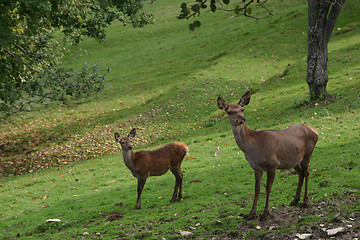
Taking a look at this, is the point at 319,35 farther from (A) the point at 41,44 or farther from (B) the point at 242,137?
(A) the point at 41,44

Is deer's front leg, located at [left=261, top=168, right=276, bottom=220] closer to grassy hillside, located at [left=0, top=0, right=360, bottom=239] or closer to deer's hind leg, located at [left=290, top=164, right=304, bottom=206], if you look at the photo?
grassy hillside, located at [left=0, top=0, right=360, bottom=239]

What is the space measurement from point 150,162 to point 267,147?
15.3ft

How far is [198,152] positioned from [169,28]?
130 feet

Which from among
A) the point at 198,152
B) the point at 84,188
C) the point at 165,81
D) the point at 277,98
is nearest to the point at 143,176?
the point at 84,188

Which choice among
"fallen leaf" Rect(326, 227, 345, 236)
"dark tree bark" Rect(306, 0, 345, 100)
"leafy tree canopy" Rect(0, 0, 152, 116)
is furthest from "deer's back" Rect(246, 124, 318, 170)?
"dark tree bark" Rect(306, 0, 345, 100)

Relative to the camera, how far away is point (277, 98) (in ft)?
93.0

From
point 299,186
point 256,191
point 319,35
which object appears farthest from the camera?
point 319,35

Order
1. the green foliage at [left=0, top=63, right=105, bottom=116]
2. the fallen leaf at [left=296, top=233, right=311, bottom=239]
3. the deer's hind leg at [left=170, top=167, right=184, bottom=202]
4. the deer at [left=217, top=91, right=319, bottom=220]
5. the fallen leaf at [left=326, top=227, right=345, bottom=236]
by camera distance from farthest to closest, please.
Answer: the green foliage at [left=0, top=63, right=105, bottom=116]
the deer's hind leg at [left=170, top=167, right=184, bottom=202]
the deer at [left=217, top=91, right=319, bottom=220]
the fallen leaf at [left=296, top=233, right=311, bottom=239]
the fallen leaf at [left=326, top=227, right=345, bottom=236]

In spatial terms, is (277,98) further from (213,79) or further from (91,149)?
(91,149)

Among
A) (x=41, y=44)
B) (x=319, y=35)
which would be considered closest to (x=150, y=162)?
(x=41, y=44)

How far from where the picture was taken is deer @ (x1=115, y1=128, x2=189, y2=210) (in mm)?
13195

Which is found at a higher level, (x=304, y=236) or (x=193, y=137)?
(x=304, y=236)

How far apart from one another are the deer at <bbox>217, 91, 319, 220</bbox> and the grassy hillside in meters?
1.23

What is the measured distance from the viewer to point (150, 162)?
13.3 meters
